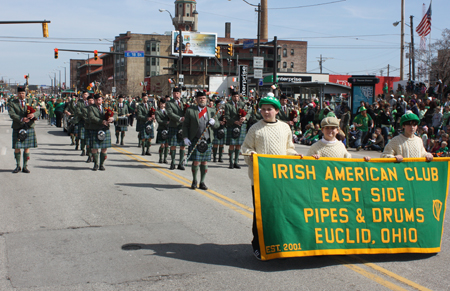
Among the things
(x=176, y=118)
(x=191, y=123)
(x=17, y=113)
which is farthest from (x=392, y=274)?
(x=17, y=113)

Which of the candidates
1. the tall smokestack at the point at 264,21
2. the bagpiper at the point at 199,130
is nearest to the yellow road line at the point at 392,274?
the bagpiper at the point at 199,130

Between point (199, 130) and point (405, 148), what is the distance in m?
4.86

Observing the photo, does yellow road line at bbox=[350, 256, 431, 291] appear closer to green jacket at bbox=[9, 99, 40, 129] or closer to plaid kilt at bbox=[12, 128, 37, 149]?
plaid kilt at bbox=[12, 128, 37, 149]

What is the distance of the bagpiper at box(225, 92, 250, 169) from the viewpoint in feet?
44.6

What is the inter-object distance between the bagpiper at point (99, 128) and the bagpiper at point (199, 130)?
321cm

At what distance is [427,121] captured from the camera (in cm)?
1816

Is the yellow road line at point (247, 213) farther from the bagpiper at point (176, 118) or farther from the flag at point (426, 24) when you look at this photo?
the flag at point (426, 24)

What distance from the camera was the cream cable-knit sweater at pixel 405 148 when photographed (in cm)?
593

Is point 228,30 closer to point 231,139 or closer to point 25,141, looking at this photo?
point 231,139

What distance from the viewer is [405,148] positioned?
19.5 ft

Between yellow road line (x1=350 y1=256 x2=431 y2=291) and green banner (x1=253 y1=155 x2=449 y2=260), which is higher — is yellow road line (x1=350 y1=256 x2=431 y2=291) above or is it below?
below

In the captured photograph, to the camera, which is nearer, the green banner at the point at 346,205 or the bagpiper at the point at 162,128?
the green banner at the point at 346,205

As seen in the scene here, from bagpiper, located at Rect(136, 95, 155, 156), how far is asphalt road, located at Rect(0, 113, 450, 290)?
5.88 meters

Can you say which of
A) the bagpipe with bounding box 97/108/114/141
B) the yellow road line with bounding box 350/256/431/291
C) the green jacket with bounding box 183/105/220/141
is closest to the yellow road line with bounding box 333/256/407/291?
the yellow road line with bounding box 350/256/431/291
